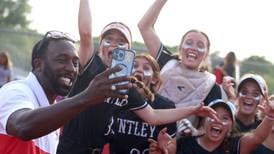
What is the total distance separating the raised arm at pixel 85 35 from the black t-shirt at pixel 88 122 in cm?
6

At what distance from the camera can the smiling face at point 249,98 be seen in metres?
6.14

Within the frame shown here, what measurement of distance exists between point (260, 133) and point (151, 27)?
1.49 meters

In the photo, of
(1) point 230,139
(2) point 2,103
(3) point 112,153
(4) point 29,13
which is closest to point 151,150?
(3) point 112,153

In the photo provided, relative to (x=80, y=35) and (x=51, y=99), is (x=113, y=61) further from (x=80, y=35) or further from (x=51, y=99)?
(x=80, y=35)

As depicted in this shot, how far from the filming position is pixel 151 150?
545 cm

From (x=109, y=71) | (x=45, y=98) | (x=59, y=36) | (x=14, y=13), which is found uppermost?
(x=59, y=36)

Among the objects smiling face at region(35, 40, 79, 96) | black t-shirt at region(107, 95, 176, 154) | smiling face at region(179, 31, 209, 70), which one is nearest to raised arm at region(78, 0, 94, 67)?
black t-shirt at region(107, 95, 176, 154)

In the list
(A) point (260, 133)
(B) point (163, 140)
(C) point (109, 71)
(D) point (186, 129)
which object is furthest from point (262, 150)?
(C) point (109, 71)

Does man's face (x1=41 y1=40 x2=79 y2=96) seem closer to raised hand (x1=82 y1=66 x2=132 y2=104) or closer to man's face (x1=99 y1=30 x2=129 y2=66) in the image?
raised hand (x1=82 y1=66 x2=132 y2=104)

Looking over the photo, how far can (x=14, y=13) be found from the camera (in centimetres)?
5362

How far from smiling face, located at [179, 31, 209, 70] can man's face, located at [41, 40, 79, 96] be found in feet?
8.55

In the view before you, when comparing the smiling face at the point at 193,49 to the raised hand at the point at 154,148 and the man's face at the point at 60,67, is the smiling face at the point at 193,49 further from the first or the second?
the man's face at the point at 60,67

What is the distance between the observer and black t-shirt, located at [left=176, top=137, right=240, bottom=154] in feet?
19.1

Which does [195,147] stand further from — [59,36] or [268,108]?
[59,36]
